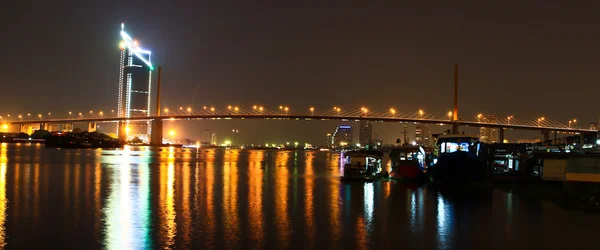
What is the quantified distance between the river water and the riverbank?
76 cm

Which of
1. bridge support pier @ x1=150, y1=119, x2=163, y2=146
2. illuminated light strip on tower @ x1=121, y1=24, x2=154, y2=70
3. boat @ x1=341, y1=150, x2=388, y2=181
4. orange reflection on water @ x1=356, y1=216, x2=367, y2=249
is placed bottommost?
orange reflection on water @ x1=356, y1=216, x2=367, y2=249

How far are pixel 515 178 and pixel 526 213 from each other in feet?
42.0

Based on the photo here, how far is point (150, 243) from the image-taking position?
884 centimetres

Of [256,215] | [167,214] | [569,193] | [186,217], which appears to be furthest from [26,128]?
[256,215]

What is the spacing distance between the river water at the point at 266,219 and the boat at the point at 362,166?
624 cm

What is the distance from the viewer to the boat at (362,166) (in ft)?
83.2

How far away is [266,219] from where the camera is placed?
458 inches

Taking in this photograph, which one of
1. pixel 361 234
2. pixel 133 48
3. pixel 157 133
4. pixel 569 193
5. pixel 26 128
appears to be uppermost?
pixel 133 48

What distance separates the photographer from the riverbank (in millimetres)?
16337

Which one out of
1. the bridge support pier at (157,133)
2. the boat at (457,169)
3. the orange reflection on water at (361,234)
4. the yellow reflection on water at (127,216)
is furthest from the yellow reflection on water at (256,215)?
the bridge support pier at (157,133)

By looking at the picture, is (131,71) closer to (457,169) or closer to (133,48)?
(133,48)

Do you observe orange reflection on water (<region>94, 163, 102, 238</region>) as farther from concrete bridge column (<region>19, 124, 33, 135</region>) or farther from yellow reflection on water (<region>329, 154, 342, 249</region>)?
concrete bridge column (<region>19, 124, 33, 135</region>)

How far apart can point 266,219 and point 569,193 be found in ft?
39.3

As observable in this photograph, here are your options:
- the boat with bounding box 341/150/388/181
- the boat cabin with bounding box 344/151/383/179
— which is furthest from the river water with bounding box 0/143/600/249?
the boat cabin with bounding box 344/151/383/179
